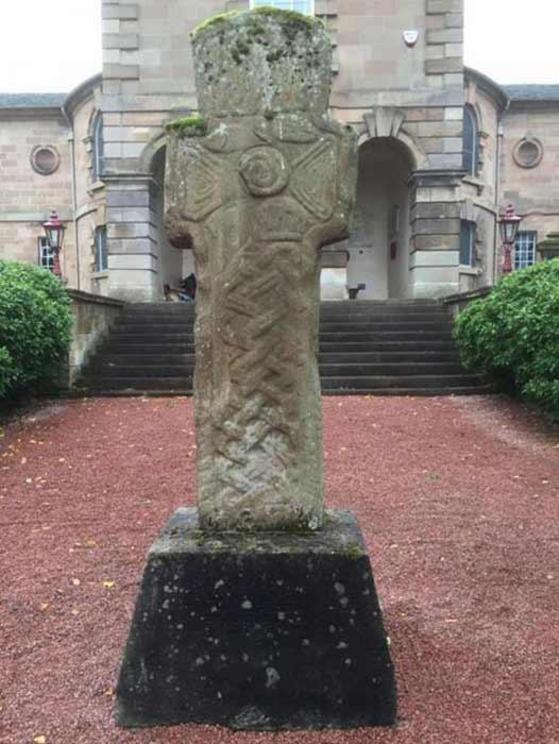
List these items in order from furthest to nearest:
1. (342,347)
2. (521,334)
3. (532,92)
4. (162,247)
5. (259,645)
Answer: (532,92)
(162,247)
(342,347)
(521,334)
(259,645)

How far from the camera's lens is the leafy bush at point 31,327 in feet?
29.2

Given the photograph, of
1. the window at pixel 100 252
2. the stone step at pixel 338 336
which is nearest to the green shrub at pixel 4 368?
the stone step at pixel 338 336

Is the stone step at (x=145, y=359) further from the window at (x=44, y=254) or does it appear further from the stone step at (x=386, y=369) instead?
the window at (x=44, y=254)

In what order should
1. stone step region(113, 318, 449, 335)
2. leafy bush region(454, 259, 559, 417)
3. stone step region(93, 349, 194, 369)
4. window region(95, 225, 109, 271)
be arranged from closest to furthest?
leafy bush region(454, 259, 559, 417) < stone step region(93, 349, 194, 369) < stone step region(113, 318, 449, 335) < window region(95, 225, 109, 271)

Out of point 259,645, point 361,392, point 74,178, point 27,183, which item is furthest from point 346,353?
point 27,183

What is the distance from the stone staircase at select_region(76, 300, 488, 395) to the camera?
457 inches

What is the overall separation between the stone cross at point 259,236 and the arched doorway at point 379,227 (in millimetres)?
17532

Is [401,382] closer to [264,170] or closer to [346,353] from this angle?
[346,353]

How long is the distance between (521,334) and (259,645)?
731 cm

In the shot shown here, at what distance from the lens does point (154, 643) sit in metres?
2.67

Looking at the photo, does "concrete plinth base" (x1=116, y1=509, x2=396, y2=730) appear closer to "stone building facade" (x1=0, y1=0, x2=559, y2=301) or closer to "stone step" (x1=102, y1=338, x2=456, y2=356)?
"stone step" (x1=102, y1=338, x2=456, y2=356)

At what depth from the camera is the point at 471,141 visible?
2262 cm

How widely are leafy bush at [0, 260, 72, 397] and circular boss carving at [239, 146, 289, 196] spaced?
636cm

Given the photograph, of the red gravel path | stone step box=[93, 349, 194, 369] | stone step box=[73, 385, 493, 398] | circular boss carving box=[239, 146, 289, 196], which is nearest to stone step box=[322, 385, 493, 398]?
stone step box=[73, 385, 493, 398]
